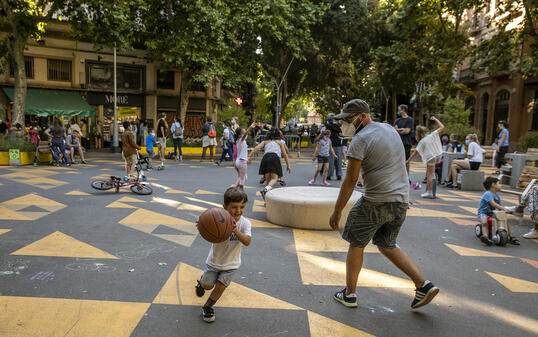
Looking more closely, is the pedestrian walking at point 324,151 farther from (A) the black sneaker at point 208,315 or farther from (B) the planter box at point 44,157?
(B) the planter box at point 44,157

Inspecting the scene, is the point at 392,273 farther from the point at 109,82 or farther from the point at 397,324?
the point at 109,82

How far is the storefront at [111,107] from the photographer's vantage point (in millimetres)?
26766

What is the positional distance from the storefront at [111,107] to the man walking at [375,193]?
24965 mm

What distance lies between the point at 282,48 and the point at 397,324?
23.7 meters

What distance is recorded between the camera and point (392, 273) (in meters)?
4.68

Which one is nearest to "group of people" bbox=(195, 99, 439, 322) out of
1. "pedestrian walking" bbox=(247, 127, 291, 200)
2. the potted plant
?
"pedestrian walking" bbox=(247, 127, 291, 200)

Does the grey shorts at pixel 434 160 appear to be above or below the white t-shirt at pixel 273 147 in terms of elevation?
below

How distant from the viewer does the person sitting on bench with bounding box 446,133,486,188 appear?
11586mm

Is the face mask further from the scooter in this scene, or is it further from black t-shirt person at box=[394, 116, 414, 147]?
black t-shirt person at box=[394, 116, 414, 147]

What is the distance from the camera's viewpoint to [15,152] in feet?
48.5

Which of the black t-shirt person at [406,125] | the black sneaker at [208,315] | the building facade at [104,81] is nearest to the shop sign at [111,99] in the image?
the building facade at [104,81]

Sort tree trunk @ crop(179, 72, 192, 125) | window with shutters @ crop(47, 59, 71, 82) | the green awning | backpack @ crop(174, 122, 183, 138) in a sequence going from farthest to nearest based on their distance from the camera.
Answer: window with shutters @ crop(47, 59, 71, 82)
the green awning
tree trunk @ crop(179, 72, 192, 125)
backpack @ crop(174, 122, 183, 138)

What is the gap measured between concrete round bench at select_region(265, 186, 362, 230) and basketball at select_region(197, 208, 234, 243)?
3530mm

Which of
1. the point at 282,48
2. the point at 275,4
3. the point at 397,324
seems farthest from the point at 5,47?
the point at 397,324
